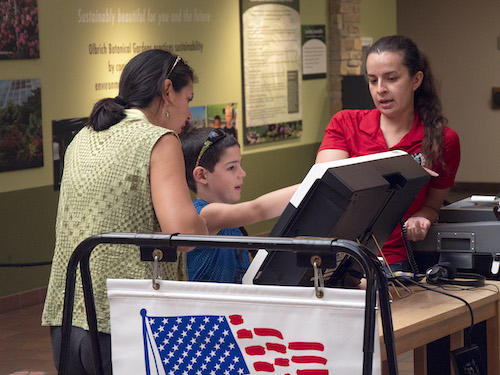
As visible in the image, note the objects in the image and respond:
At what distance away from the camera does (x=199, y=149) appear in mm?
2803

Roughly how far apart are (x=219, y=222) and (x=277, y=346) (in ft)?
1.87

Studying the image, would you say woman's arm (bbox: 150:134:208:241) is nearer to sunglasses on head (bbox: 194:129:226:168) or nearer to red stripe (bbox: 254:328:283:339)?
red stripe (bbox: 254:328:283:339)

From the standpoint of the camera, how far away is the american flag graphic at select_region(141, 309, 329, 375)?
1.46m

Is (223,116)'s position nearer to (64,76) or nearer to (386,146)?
(64,76)

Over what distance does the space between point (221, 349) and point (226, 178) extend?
1.28 metres

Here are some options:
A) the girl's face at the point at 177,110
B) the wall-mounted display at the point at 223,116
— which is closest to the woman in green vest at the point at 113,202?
the girl's face at the point at 177,110

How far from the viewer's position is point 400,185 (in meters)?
2.18

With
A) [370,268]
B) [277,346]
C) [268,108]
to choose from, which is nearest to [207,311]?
[277,346]

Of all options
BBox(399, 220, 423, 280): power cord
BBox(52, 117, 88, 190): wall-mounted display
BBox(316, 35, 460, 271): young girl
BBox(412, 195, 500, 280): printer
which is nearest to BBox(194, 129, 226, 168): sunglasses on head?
BBox(316, 35, 460, 271): young girl

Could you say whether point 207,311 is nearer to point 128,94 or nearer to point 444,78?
point 128,94

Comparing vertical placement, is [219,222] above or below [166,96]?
below

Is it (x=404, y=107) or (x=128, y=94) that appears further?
(x=404, y=107)

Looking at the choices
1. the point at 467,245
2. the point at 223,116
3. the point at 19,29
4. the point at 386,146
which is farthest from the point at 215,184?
the point at 223,116

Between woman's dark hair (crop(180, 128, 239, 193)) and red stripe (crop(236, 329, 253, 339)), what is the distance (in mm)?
1270
